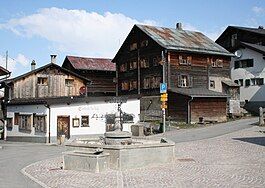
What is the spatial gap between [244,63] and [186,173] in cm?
3884

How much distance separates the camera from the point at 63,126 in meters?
32.2

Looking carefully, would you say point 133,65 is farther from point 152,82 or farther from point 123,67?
point 152,82

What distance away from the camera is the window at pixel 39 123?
105ft

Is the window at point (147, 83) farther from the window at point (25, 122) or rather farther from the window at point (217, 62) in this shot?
the window at point (25, 122)

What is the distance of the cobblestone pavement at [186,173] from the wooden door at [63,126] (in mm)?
13590

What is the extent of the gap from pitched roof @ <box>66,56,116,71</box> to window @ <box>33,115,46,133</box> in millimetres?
23366

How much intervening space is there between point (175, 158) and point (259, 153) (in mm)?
4347

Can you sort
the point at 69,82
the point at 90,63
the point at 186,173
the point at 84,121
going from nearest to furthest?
the point at 186,173 < the point at 84,121 < the point at 69,82 < the point at 90,63

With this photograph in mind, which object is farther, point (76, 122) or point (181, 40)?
point (181, 40)

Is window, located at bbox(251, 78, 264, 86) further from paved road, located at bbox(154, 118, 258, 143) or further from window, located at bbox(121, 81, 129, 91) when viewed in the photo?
window, located at bbox(121, 81, 129, 91)

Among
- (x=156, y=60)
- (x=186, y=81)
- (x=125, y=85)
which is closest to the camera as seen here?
(x=186, y=81)

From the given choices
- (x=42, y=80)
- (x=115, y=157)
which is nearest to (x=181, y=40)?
(x=42, y=80)

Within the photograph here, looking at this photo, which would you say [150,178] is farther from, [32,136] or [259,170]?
[32,136]

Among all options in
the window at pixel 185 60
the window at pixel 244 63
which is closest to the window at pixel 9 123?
the window at pixel 185 60
